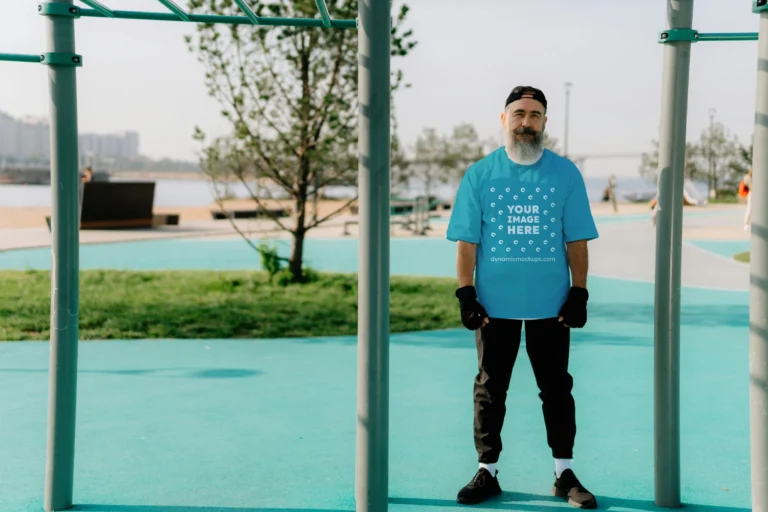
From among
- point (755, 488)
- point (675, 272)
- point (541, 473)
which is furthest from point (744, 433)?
point (755, 488)

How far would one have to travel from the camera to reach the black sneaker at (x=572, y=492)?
13.9ft

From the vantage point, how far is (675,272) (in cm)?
419

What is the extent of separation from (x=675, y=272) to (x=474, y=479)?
4.01ft

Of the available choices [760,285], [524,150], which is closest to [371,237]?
[524,150]

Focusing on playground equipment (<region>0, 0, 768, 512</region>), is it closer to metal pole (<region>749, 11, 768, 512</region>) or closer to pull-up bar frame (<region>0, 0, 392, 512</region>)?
pull-up bar frame (<region>0, 0, 392, 512</region>)

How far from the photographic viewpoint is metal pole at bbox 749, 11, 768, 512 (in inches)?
110

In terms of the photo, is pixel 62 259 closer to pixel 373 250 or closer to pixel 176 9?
pixel 176 9

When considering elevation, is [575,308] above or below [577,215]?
below

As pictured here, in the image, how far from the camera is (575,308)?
13.7ft

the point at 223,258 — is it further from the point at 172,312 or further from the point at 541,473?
the point at 541,473

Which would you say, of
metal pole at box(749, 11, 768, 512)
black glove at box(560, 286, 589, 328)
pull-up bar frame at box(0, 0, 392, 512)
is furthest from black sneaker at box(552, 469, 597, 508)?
metal pole at box(749, 11, 768, 512)

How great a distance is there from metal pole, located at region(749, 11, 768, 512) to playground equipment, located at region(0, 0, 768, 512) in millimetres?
1288

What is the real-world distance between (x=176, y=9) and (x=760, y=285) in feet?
8.94

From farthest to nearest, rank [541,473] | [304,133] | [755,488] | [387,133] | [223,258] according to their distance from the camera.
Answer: [223,258], [304,133], [541,473], [387,133], [755,488]
